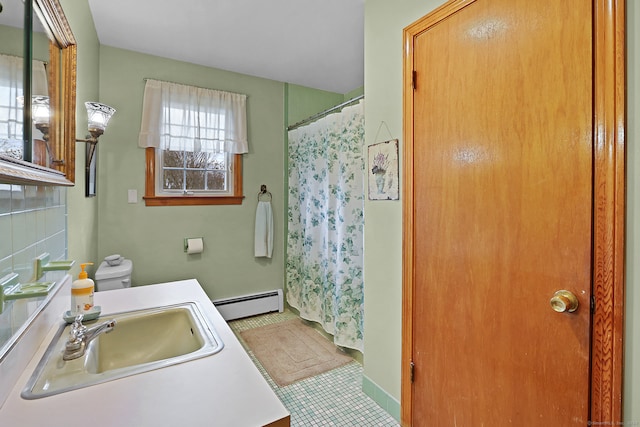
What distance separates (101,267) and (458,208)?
2.38 metres

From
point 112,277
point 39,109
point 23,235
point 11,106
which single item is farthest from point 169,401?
point 112,277

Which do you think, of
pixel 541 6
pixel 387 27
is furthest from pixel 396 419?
pixel 387 27

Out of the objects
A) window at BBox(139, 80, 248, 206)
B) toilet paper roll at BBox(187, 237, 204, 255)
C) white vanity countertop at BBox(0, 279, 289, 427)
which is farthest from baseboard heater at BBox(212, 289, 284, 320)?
white vanity countertop at BBox(0, 279, 289, 427)

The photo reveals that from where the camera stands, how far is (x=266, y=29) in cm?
217

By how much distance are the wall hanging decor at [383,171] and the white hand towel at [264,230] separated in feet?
4.89

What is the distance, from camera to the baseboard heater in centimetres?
290

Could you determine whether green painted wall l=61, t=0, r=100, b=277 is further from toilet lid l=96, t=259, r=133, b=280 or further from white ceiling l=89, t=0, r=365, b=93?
white ceiling l=89, t=0, r=365, b=93

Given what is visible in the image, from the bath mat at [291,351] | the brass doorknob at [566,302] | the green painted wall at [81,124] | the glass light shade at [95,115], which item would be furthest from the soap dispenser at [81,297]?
the brass doorknob at [566,302]

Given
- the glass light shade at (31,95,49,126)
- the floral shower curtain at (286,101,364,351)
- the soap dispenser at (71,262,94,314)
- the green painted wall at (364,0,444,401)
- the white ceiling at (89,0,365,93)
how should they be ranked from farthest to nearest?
1. the floral shower curtain at (286,101,364,351)
2. the white ceiling at (89,0,365,93)
3. the green painted wall at (364,0,444,401)
4. the soap dispenser at (71,262,94,314)
5. the glass light shade at (31,95,49,126)

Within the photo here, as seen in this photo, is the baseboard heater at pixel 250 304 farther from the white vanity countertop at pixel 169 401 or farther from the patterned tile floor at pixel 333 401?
the white vanity countertop at pixel 169 401

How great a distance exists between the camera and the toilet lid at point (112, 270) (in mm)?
2068

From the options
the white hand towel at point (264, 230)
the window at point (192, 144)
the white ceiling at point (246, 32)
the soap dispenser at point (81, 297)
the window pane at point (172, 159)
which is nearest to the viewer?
the soap dispenser at point (81, 297)

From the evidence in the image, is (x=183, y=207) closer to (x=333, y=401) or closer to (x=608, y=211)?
(x=333, y=401)

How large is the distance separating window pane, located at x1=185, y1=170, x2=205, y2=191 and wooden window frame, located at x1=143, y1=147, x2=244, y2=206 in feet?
0.28
